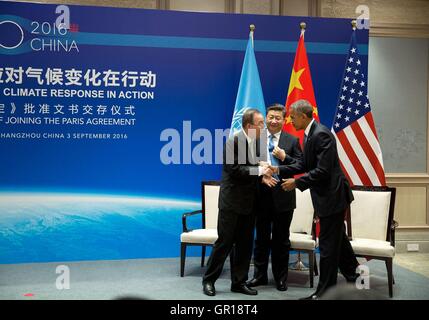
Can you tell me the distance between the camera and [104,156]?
531 cm

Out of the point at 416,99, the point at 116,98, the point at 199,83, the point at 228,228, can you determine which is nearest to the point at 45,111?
the point at 116,98

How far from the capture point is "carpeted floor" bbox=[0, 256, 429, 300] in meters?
4.09

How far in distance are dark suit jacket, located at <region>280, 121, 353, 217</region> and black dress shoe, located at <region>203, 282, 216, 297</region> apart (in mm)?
1121

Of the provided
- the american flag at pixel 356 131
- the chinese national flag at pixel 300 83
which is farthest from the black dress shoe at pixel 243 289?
the american flag at pixel 356 131

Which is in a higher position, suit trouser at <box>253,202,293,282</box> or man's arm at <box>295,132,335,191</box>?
man's arm at <box>295,132,335,191</box>

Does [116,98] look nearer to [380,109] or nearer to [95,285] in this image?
[95,285]

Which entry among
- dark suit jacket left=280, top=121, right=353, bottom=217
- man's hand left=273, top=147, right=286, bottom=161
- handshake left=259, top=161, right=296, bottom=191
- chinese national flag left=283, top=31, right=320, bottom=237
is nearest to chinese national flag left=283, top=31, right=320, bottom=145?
chinese national flag left=283, top=31, right=320, bottom=237

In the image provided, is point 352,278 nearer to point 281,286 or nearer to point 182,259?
point 281,286

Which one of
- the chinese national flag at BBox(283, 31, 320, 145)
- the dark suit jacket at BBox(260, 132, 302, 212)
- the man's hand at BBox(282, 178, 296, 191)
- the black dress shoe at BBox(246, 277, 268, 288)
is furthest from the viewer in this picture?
the chinese national flag at BBox(283, 31, 320, 145)

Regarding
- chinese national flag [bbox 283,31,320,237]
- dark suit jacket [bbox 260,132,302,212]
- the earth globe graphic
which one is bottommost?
the earth globe graphic

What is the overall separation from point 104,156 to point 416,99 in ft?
13.3

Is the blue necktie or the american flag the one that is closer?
the blue necktie

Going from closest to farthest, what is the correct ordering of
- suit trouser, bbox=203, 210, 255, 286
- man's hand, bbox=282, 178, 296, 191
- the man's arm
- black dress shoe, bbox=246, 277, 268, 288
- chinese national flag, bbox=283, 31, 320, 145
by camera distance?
the man's arm → man's hand, bbox=282, 178, 296, 191 → suit trouser, bbox=203, 210, 255, 286 → black dress shoe, bbox=246, 277, 268, 288 → chinese national flag, bbox=283, 31, 320, 145

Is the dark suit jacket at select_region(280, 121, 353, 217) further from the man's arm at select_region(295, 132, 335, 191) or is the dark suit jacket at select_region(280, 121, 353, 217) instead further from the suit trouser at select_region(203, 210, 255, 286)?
the suit trouser at select_region(203, 210, 255, 286)
